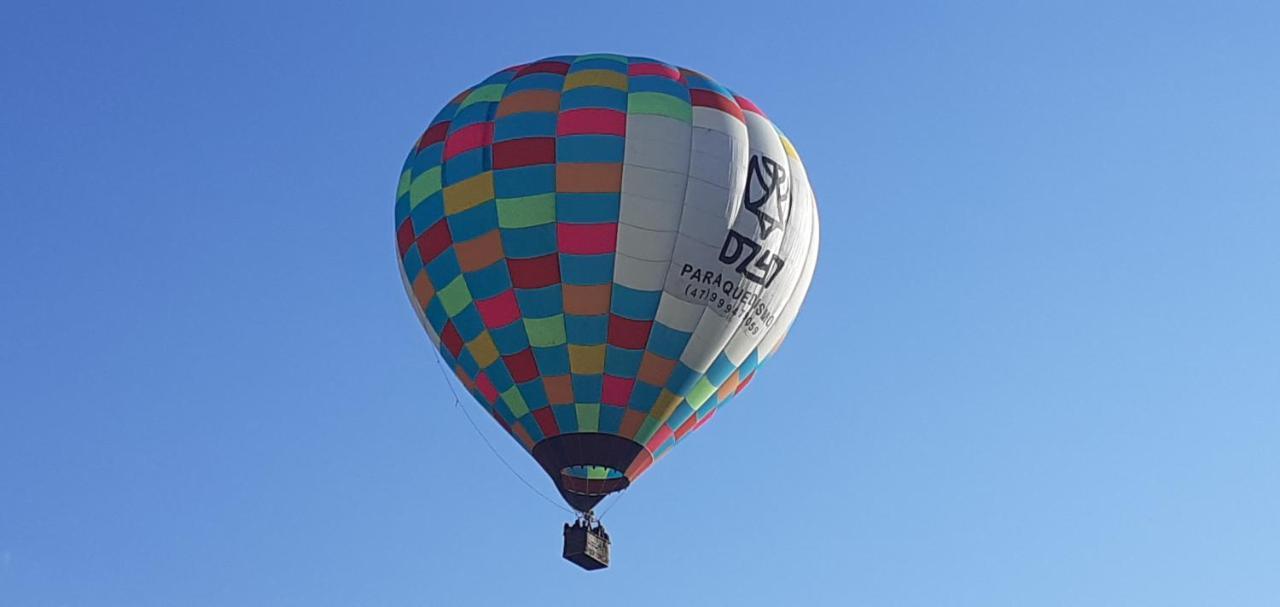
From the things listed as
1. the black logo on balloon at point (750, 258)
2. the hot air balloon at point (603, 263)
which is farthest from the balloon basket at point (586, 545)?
the black logo on balloon at point (750, 258)

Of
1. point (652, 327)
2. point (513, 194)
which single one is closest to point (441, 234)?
point (513, 194)

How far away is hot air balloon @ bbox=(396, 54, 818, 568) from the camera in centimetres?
2736

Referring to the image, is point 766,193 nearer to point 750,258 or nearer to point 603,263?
point 750,258

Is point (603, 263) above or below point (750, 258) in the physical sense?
below

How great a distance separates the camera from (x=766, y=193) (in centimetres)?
2798

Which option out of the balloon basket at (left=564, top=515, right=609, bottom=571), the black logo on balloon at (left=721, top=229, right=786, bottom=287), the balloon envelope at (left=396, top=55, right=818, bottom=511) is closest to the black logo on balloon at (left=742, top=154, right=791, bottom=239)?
the balloon envelope at (left=396, top=55, right=818, bottom=511)

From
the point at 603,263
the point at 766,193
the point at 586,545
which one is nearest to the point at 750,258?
the point at 766,193

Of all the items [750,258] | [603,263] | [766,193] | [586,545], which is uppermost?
[766,193]

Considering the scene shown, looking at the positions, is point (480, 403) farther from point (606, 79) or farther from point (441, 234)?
point (606, 79)

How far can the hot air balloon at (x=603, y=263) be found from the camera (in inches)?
1077

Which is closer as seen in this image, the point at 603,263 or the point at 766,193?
the point at 603,263

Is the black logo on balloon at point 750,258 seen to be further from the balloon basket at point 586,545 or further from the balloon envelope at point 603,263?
the balloon basket at point 586,545

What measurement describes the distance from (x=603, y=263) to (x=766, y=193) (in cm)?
222

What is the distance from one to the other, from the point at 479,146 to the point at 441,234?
1158 mm
